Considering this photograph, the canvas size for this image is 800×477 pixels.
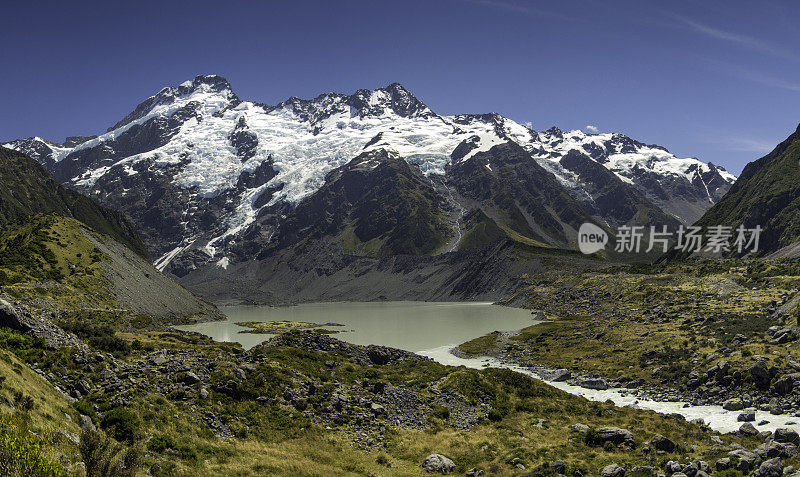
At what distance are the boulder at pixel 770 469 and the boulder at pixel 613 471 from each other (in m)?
6.20

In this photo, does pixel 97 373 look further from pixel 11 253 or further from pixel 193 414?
pixel 11 253

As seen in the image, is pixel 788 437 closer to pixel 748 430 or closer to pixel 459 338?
pixel 748 430

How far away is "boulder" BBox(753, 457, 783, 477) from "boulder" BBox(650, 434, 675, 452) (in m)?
5.79

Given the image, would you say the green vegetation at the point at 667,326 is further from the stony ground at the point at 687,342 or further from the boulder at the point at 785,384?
the boulder at the point at 785,384

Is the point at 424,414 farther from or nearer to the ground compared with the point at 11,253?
nearer to the ground

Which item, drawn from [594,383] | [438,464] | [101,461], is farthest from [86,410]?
[594,383]

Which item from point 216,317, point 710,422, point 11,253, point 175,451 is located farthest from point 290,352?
point 216,317

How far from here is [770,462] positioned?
24578 millimetres

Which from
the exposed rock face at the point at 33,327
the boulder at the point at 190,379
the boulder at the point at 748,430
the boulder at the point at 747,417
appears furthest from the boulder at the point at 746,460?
the exposed rock face at the point at 33,327

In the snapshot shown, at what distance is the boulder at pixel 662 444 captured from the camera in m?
30.1

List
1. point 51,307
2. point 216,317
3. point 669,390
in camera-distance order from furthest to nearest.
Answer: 1. point 216,317
2. point 51,307
3. point 669,390

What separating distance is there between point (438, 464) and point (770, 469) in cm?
1720

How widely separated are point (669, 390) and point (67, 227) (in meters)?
158

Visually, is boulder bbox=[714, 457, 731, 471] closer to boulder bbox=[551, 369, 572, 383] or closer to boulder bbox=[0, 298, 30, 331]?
boulder bbox=[551, 369, 572, 383]
